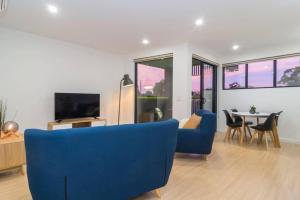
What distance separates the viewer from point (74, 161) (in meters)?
1.46

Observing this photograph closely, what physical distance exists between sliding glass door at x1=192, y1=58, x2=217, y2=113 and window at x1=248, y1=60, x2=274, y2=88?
1.03 m

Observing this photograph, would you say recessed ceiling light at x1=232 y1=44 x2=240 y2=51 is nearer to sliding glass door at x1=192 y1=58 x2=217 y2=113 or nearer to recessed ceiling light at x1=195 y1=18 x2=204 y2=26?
sliding glass door at x1=192 y1=58 x2=217 y2=113

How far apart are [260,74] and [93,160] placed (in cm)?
546

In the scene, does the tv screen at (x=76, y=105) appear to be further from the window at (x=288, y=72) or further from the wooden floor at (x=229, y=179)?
the window at (x=288, y=72)

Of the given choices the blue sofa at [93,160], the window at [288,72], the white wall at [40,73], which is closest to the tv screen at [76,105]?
the white wall at [40,73]

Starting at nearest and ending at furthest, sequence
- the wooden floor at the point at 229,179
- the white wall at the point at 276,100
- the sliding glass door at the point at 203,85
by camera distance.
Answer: the wooden floor at the point at 229,179 < the white wall at the point at 276,100 < the sliding glass door at the point at 203,85

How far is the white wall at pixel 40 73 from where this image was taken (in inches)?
151

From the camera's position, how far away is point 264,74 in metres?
5.39

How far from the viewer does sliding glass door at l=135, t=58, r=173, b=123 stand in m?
5.38

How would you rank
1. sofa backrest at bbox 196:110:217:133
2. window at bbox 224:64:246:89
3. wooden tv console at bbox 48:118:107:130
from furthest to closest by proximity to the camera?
window at bbox 224:64:246:89, wooden tv console at bbox 48:118:107:130, sofa backrest at bbox 196:110:217:133

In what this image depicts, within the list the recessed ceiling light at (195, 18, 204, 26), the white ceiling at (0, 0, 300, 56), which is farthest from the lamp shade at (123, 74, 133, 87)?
the recessed ceiling light at (195, 18, 204, 26)

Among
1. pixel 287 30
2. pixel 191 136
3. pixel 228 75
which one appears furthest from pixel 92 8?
pixel 228 75

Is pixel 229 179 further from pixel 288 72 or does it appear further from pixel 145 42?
pixel 288 72

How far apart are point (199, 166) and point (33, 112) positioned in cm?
356
